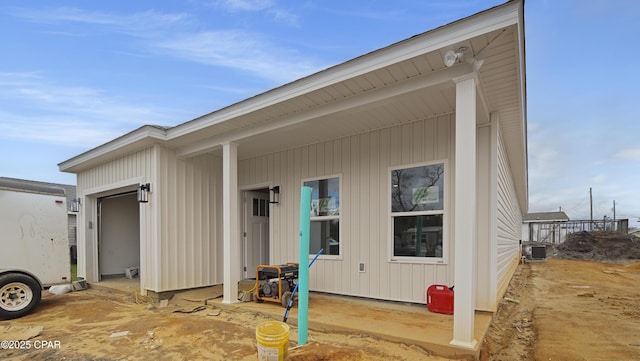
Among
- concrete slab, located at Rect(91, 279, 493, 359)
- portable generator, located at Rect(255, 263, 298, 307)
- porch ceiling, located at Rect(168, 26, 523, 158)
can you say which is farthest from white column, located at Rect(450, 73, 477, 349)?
portable generator, located at Rect(255, 263, 298, 307)

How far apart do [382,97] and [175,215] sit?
15.4 ft

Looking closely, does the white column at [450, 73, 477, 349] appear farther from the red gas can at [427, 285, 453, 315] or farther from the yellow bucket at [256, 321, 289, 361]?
the yellow bucket at [256, 321, 289, 361]

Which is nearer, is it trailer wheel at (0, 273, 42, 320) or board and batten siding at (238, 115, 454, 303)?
board and batten siding at (238, 115, 454, 303)

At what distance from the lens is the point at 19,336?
4.33 m

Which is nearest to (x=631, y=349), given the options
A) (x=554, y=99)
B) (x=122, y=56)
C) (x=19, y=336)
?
(x=19, y=336)

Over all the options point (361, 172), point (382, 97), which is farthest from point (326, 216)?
point (382, 97)

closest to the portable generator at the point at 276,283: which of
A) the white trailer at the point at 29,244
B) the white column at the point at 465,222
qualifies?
the white column at the point at 465,222

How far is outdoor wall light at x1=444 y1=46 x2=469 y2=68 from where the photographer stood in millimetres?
3141

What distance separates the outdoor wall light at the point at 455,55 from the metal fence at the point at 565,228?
31.5m

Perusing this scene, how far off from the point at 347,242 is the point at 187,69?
6482mm

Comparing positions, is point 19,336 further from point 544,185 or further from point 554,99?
point 544,185

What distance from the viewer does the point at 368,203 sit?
5508 millimetres

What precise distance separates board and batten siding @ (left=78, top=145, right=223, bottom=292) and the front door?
58 cm

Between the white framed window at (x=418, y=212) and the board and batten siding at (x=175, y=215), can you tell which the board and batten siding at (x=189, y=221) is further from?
the white framed window at (x=418, y=212)
